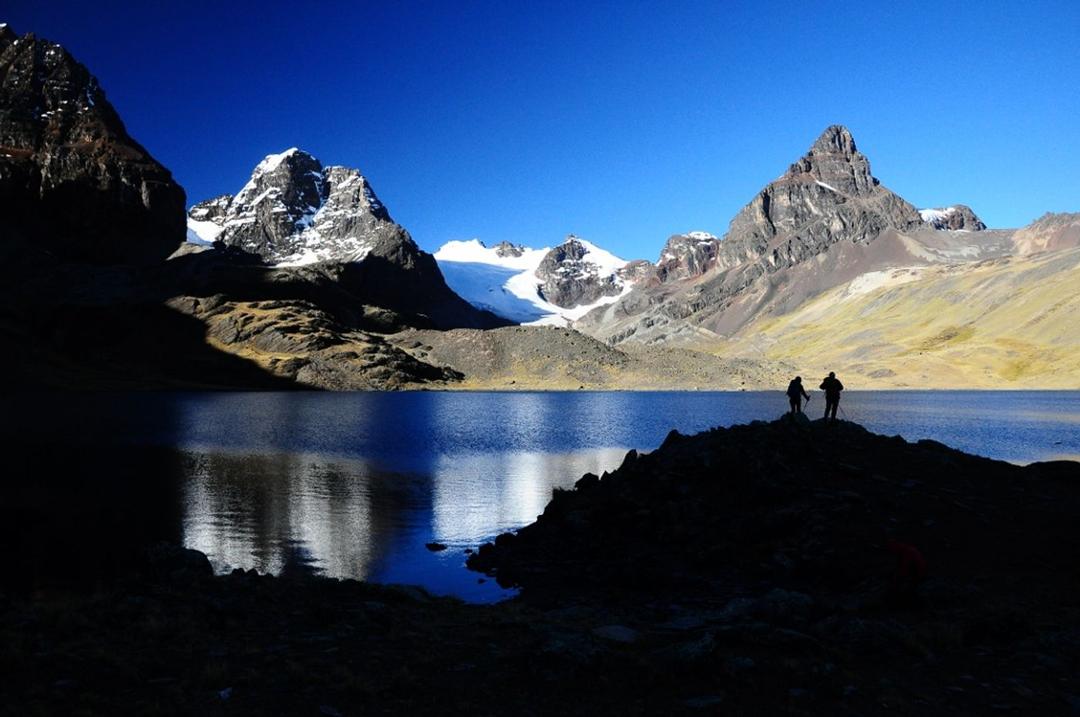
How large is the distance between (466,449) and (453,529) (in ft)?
110

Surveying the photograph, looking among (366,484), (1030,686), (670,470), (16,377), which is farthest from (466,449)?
(16,377)

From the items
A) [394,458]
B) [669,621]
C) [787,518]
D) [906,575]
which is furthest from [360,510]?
[906,575]

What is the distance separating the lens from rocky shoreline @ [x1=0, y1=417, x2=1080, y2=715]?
11.0 meters

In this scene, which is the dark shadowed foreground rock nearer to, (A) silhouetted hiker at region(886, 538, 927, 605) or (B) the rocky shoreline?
(B) the rocky shoreline

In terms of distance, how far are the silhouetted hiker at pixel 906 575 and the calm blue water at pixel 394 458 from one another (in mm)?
11828

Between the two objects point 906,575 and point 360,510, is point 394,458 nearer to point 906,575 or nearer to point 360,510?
point 360,510

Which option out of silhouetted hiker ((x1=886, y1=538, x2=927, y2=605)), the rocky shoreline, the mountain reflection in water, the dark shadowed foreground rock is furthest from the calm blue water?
silhouetted hiker ((x1=886, y1=538, x2=927, y2=605))

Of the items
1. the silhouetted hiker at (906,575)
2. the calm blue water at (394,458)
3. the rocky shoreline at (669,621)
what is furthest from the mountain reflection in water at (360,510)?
the silhouetted hiker at (906,575)

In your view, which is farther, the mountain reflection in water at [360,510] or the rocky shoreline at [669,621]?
the mountain reflection in water at [360,510]

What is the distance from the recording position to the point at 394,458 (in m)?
58.6

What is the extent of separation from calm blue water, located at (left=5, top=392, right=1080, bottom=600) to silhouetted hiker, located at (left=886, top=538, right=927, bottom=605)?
11828 millimetres

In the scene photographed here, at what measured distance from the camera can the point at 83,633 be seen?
14.0m

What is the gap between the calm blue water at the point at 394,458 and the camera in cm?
2890

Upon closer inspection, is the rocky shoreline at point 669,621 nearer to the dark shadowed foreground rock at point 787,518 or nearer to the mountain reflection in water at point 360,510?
the dark shadowed foreground rock at point 787,518
